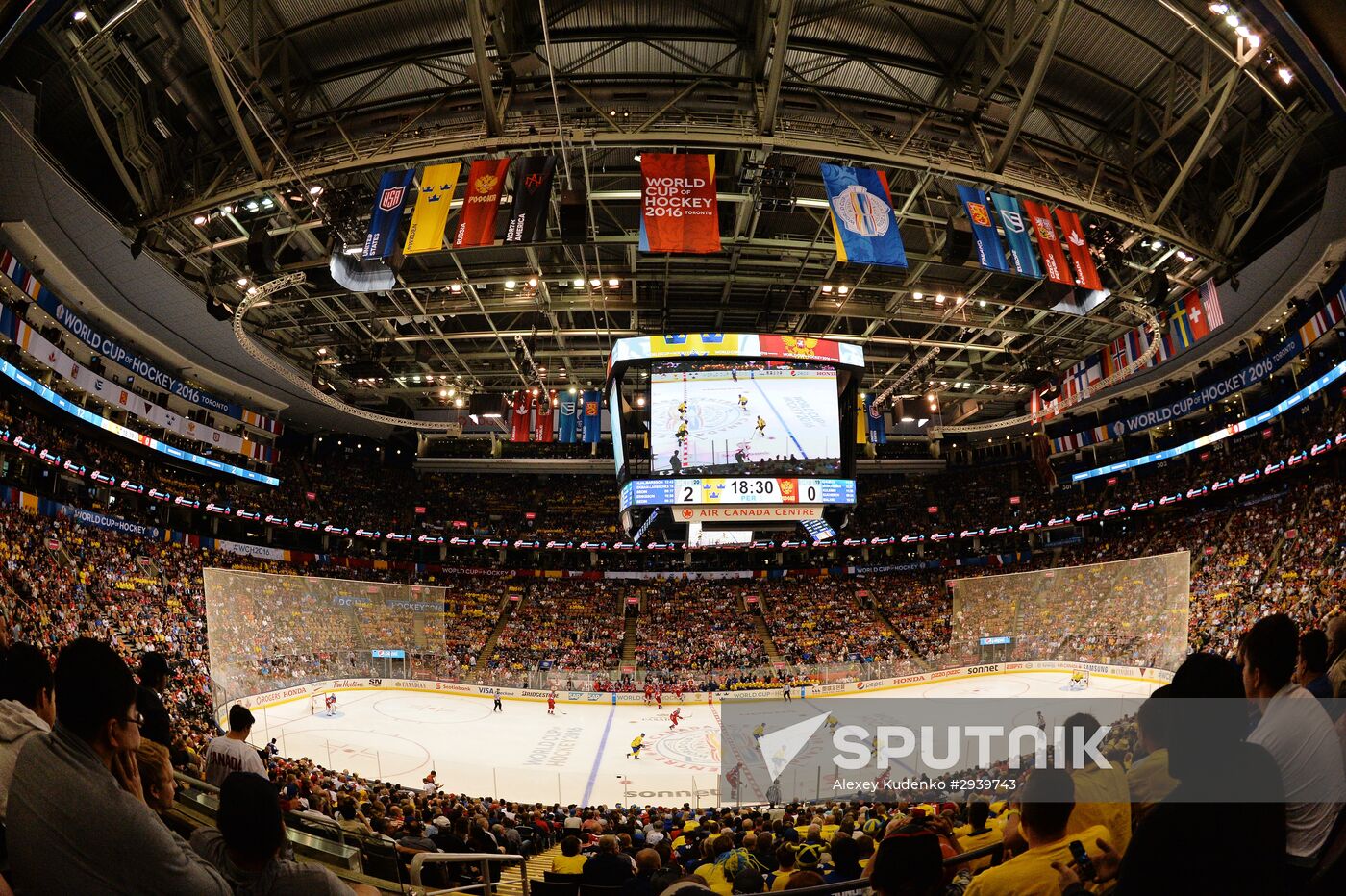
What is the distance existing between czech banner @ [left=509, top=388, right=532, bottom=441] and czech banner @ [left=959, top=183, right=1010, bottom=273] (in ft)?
53.9

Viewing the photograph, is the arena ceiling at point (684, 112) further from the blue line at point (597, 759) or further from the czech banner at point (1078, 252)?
the blue line at point (597, 759)

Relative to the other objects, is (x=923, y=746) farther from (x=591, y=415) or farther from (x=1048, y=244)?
(x=591, y=415)

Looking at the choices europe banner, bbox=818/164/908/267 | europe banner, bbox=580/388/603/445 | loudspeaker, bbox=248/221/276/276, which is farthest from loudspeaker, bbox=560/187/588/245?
europe banner, bbox=580/388/603/445

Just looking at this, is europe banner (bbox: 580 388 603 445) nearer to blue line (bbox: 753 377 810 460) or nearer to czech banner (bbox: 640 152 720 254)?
blue line (bbox: 753 377 810 460)

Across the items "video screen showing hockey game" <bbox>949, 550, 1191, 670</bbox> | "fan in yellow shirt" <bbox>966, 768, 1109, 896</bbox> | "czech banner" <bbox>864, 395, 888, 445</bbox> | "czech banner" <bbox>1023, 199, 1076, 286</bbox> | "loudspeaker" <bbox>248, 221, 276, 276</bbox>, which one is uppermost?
"loudspeaker" <bbox>248, 221, 276, 276</bbox>

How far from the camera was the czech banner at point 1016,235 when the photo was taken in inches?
588

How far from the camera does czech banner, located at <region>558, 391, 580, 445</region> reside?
86.8 feet

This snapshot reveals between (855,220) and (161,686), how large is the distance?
1323cm

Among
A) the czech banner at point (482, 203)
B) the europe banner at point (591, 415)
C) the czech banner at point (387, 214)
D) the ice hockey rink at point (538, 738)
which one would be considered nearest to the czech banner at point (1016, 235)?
the czech banner at point (482, 203)

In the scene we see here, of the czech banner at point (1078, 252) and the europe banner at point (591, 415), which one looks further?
the europe banner at point (591, 415)

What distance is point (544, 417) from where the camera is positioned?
26094mm

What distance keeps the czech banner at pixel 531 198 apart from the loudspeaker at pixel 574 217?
0.90 m

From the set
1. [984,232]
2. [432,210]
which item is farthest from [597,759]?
[984,232]

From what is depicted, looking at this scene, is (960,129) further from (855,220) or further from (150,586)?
(150,586)
